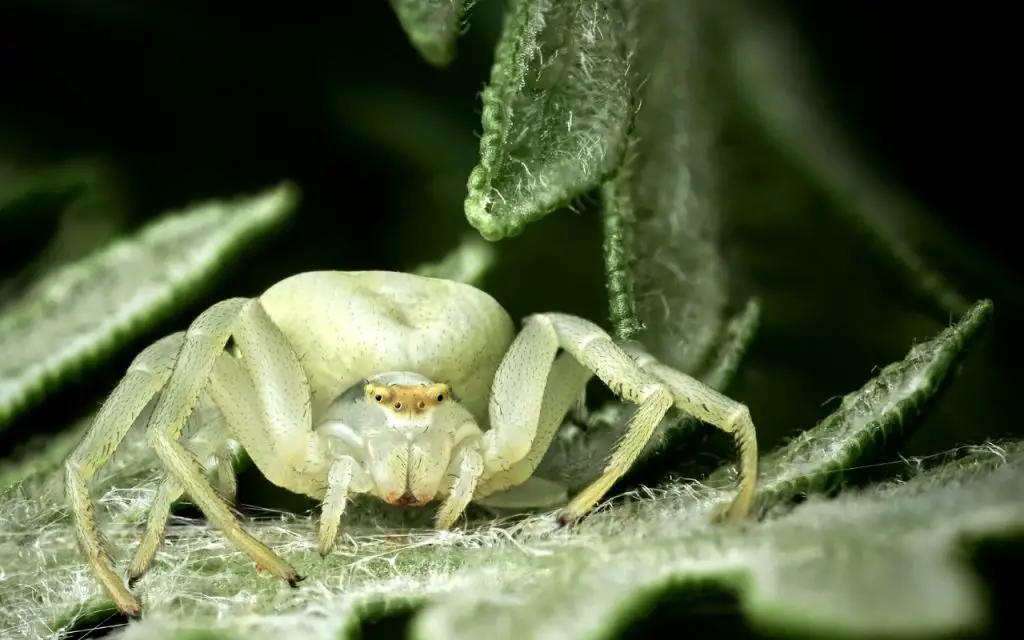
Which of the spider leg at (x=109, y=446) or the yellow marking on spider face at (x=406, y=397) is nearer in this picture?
the spider leg at (x=109, y=446)

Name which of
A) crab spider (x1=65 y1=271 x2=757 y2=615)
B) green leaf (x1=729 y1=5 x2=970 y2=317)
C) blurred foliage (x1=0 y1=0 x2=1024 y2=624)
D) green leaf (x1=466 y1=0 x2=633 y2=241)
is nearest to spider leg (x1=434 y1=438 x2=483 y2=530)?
crab spider (x1=65 y1=271 x2=757 y2=615)

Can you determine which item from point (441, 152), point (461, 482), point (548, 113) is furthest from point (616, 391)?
point (441, 152)

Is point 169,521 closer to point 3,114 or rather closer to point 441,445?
point 441,445

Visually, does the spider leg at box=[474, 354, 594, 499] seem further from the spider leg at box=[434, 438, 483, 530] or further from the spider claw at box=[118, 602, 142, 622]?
the spider claw at box=[118, 602, 142, 622]

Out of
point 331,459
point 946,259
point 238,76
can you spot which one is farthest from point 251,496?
point 946,259

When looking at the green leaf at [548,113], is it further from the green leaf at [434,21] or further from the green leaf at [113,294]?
the green leaf at [113,294]

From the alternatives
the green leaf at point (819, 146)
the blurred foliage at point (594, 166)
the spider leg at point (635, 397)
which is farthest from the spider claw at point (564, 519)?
the green leaf at point (819, 146)

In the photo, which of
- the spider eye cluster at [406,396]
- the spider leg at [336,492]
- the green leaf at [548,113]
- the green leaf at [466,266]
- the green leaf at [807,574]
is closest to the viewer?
the green leaf at [807,574]
